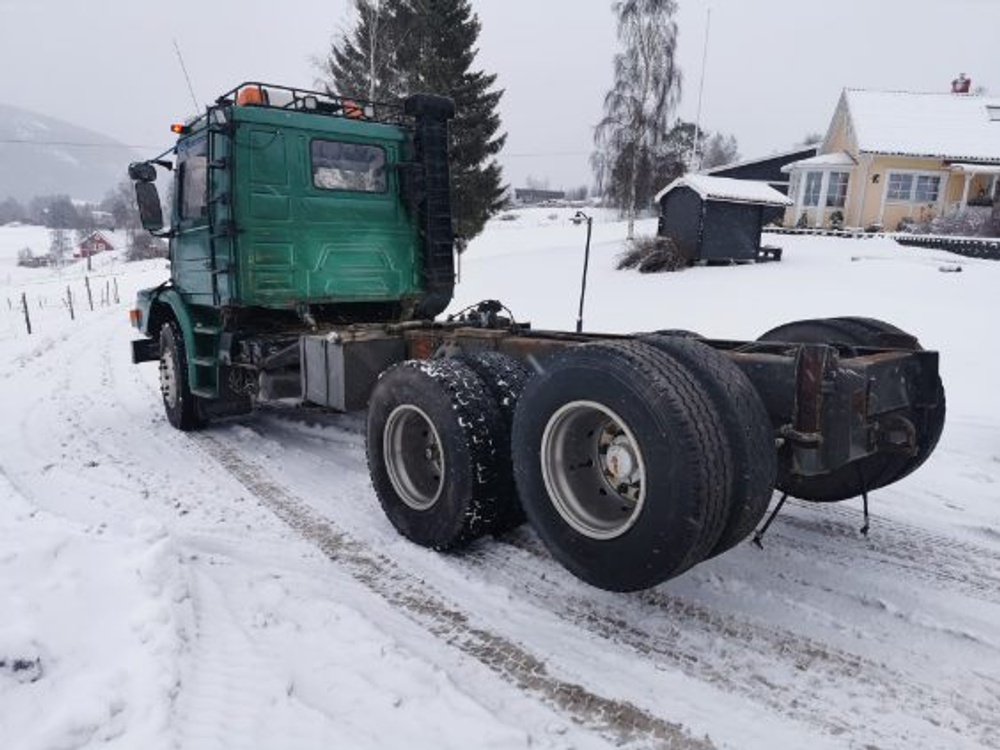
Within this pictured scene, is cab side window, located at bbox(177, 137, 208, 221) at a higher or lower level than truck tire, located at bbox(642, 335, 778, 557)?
higher

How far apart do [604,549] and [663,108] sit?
97.2 ft

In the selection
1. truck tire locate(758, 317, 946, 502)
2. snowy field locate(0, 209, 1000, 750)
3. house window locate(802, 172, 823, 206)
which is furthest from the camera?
house window locate(802, 172, 823, 206)

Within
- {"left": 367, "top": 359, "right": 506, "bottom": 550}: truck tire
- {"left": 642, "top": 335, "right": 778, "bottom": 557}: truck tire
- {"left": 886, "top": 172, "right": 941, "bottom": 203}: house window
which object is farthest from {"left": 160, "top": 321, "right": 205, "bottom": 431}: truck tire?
{"left": 886, "top": 172, "right": 941, "bottom": 203}: house window

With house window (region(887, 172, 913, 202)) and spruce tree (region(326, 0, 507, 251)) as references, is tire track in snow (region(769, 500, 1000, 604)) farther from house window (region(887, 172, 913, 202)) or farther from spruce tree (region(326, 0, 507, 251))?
house window (region(887, 172, 913, 202))

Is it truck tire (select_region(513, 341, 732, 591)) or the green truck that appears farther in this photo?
the green truck

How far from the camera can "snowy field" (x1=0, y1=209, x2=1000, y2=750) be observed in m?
2.30

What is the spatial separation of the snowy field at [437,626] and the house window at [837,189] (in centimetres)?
2674

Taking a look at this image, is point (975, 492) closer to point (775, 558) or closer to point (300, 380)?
point (775, 558)

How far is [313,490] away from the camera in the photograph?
4746mm

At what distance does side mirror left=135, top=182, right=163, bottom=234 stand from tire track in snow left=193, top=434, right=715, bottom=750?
3.24 m

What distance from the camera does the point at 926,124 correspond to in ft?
94.4

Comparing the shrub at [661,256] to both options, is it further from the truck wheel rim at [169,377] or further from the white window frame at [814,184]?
the truck wheel rim at [169,377]

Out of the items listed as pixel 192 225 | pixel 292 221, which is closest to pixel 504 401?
pixel 292 221

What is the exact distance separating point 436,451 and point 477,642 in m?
1.30
